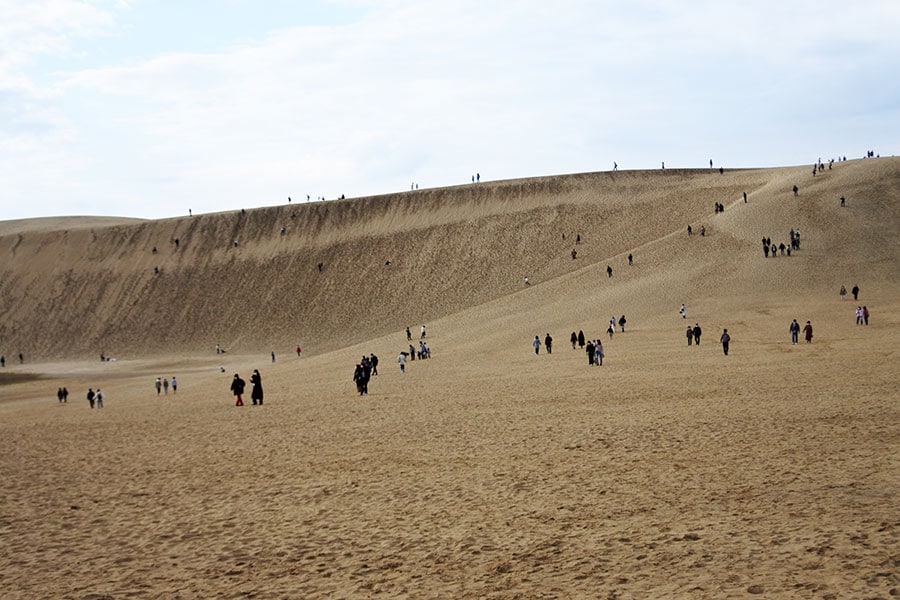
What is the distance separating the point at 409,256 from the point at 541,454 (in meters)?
62.0

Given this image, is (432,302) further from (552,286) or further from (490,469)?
(490,469)

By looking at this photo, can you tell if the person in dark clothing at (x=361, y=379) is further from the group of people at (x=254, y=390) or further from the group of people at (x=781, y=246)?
the group of people at (x=781, y=246)

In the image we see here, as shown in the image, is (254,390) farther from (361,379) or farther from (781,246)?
(781,246)

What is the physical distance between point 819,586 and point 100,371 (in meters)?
58.4

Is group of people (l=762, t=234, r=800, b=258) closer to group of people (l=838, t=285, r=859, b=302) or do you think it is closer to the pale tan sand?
the pale tan sand

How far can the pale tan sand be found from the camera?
8.69m

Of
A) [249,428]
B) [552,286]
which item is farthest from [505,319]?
[249,428]

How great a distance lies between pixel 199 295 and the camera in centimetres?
7794

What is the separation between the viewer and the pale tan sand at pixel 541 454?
8688 mm

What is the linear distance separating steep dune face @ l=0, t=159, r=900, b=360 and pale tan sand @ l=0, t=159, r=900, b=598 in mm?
629

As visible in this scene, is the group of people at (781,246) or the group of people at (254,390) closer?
the group of people at (254,390)

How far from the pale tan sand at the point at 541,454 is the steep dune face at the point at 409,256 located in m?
0.63

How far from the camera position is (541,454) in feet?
47.4

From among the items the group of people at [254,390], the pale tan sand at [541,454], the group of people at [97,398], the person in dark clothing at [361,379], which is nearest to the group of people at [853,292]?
the pale tan sand at [541,454]
